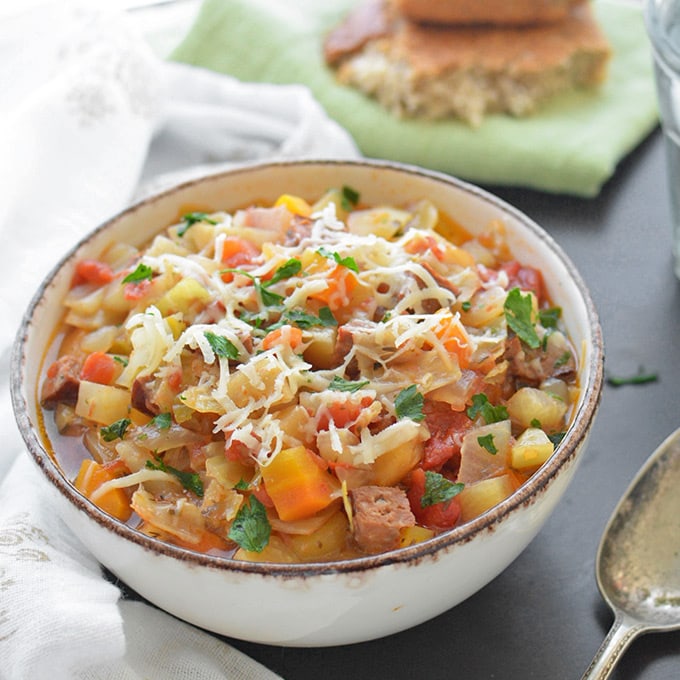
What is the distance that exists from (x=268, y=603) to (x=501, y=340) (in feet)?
3.03

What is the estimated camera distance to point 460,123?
418 cm

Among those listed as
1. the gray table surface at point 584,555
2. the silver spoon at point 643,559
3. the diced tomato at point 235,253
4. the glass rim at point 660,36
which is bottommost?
the gray table surface at point 584,555

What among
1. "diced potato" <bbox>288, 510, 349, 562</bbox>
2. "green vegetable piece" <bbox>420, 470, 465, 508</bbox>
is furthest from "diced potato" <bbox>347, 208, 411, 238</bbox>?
"diced potato" <bbox>288, 510, 349, 562</bbox>

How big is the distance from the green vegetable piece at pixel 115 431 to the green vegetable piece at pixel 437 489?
0.78 metres

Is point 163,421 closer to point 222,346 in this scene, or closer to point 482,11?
point 222,346

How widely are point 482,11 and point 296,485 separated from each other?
9.17 feet

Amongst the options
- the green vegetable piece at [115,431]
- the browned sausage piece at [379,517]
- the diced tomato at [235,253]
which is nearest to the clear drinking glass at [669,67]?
the diced tomato at [235,253]

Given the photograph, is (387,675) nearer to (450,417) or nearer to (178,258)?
(450,417)

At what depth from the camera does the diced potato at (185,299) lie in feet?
8.75

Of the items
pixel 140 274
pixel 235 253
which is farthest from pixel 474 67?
pixel 140 274

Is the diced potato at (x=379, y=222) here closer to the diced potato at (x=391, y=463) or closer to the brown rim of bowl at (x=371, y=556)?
the brown rim of bowl at (x=371, y=556)

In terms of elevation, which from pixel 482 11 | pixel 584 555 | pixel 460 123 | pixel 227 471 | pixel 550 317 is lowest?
pixel 584 555

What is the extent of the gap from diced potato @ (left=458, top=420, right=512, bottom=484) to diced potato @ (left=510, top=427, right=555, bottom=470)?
3cm

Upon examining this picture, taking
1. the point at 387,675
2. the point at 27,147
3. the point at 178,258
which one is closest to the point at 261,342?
the point at 178,258
